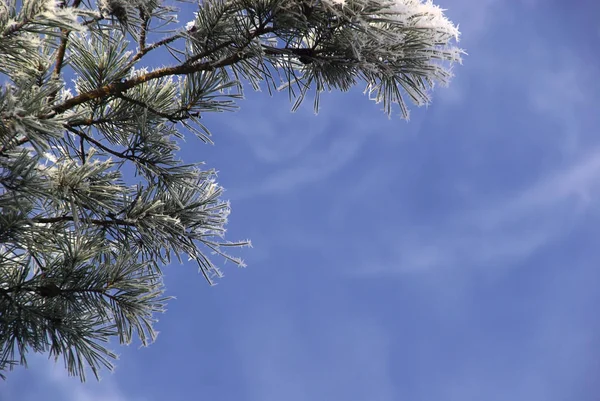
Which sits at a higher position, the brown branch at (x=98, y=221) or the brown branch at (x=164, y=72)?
the brown branch at (x=164, y=72)

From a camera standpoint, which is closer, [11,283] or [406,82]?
[406,82]

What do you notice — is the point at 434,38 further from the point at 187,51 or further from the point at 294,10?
the point at 187,51

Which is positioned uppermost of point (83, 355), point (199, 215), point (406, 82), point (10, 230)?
point (406, 82)

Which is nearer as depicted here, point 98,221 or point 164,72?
point 164,72

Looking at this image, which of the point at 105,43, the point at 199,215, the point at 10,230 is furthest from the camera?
the point at 199,215

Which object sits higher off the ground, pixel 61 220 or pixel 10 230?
pixel 61 220

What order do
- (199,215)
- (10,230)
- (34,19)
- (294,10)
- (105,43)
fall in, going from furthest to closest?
1. (199,215)
2. (105,43)
3. (10,230)
4. (294,10)
5. (34,19)

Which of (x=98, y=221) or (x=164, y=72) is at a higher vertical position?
(x=164, y=72)

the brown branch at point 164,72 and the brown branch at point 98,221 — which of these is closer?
the brown branch at point 164,72

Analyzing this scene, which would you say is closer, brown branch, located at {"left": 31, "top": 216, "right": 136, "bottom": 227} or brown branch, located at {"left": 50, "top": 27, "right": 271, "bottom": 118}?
brown branch, located at {"left": 50, "top": 27, "right": 271, "bottom": 118}

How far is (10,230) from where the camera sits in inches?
77.8

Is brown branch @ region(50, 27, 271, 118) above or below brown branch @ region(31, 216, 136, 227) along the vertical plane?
above

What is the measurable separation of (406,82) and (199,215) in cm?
88

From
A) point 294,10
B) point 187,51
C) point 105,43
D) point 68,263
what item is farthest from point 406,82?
point 68,263
